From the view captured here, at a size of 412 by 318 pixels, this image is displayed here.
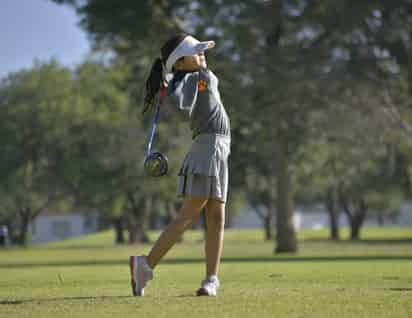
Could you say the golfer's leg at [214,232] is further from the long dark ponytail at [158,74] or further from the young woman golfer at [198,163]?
the long dark ponytail at [158,74]

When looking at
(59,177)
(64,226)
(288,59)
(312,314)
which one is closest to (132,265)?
(312,314)

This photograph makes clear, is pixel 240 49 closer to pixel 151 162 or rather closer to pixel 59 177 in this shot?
pixel 151 162

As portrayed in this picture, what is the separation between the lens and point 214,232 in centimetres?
836

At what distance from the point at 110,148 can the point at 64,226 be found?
6643 centimetres

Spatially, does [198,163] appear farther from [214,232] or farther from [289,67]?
[289,67]

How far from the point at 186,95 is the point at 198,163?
566 millimetres

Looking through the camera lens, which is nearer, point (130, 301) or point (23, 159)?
point (130, 301)

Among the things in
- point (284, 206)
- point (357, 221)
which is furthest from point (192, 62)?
point (357, 221)

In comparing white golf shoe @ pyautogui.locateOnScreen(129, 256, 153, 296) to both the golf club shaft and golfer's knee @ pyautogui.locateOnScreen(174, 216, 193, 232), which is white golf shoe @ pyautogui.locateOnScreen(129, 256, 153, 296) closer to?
golfer's knee @ pyautogui.locateOnScreen(174, 216, 193, 232)

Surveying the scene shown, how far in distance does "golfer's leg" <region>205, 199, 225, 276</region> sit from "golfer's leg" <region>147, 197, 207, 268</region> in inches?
4.3

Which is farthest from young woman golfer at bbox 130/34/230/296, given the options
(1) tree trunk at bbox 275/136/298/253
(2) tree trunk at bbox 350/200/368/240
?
(2) tree trunk at bbox 350/200/368/240

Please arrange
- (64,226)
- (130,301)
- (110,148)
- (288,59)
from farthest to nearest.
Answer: (64,226), (110,148), (288,59), (130,301)

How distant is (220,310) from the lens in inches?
279

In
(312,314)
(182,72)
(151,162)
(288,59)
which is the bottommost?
(312,314)
